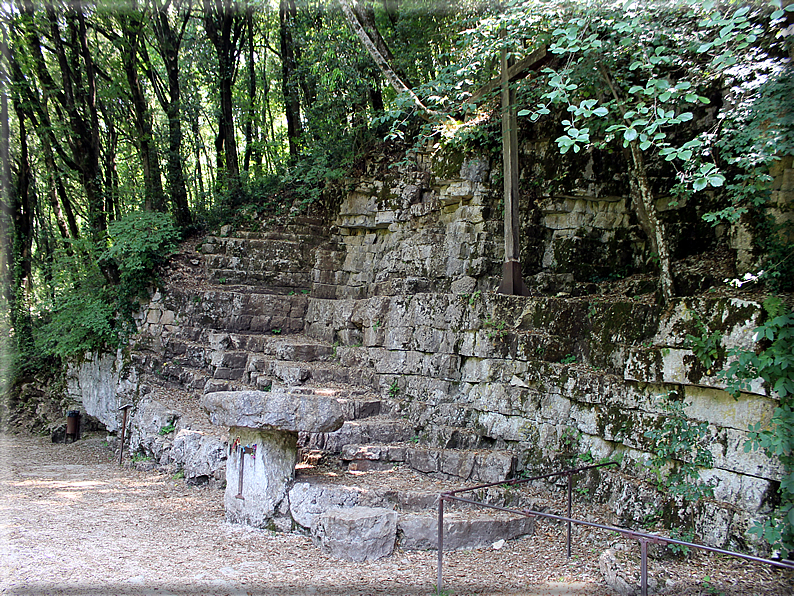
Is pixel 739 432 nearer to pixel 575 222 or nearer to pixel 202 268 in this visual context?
pixel 575 222

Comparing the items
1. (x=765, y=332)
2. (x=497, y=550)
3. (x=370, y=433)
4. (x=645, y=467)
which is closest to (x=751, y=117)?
(x=765, y=332)

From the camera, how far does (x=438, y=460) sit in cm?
700

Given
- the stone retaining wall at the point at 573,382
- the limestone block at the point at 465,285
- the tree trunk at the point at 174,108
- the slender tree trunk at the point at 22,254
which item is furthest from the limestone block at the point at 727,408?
the slender tree trunk at the point at 22,254

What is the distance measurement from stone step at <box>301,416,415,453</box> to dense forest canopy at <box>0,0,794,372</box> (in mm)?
3941

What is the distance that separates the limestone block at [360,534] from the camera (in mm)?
5297

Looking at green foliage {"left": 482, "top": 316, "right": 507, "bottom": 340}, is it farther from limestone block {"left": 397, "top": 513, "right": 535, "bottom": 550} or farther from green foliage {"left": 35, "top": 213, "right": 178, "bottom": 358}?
green foliage {"left": 35, "top": 213, "right": 178, "bottom": 358}

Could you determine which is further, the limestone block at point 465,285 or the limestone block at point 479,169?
the limestone block at point 479,169

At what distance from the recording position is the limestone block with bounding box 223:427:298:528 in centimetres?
605

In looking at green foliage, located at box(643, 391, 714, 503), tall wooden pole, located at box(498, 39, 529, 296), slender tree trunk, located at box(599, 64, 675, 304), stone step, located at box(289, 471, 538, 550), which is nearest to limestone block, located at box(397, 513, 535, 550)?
stone step, located at box(289, 471, 538, 550)

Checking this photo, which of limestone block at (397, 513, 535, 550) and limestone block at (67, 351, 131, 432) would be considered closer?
limestone block at (397, 513, 535, 550)

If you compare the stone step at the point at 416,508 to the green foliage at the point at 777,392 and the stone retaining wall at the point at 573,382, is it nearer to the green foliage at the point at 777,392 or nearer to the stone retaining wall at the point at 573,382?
the stone retaining wall at the point at 573,382

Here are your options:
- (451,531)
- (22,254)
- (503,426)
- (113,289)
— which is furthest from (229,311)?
(22,254)

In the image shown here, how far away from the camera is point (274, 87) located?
18500 millimetres

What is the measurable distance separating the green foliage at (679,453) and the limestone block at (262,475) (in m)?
3.75
